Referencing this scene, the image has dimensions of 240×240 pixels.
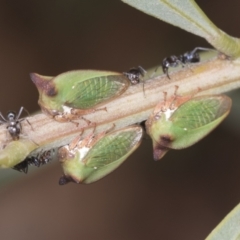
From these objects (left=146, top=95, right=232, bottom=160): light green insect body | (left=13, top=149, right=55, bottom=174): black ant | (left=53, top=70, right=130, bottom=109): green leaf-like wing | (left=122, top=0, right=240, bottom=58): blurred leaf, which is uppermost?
(left=122, top=0, right=240, bottom=58): blurred leaf

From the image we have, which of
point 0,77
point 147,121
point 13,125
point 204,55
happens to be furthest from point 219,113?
point 0,77

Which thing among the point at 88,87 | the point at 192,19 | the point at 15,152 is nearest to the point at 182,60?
the point at 192,19

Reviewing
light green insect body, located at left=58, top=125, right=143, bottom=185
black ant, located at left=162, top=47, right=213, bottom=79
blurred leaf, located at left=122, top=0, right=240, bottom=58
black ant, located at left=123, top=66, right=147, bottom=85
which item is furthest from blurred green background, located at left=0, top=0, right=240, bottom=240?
light green insect body, located at left=58, top=125, right=143, bottom=185

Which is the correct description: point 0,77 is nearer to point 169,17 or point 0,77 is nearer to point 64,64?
point 64,64

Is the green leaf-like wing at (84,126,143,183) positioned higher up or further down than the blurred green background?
higher up

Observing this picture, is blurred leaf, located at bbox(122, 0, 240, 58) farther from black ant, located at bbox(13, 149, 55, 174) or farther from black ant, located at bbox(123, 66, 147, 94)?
black ant, located at bbox(13, 149, 55, 174)

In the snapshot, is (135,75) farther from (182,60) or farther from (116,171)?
(116,171)

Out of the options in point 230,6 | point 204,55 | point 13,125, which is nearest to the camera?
point 13,125
